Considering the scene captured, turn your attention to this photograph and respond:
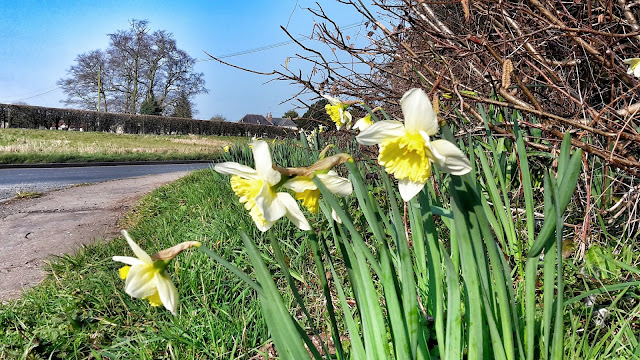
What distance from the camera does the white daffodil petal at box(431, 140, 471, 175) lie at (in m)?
0.69

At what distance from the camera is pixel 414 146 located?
724mm

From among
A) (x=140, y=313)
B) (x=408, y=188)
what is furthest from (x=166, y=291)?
(x=140, y=313)

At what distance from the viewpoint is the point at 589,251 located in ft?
6.13

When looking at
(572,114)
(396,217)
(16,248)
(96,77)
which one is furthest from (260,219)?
(96,77)

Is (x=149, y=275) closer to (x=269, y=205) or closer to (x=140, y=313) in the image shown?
(x=269, y=205)

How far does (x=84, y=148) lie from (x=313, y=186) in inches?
652

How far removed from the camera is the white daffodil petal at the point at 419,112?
0.71 m

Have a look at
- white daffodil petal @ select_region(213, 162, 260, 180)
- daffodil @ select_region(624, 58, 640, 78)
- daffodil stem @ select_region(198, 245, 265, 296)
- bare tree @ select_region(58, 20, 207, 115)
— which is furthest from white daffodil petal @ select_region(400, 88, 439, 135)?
bare tree @ select_region(58, 20, 207, 115)

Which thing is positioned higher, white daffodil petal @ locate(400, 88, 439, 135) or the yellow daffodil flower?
white daffodil petal @ locate(400, 88, 439, 135)

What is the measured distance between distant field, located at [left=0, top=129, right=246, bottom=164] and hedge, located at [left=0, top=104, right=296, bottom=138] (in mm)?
2369

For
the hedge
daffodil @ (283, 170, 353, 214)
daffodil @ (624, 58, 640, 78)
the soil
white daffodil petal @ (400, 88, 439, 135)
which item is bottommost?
the soil

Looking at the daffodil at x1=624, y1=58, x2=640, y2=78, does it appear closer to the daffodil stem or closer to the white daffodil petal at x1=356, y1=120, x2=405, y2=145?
the white daffodil petal at x1=356, y1=120, x2=405, y2=145

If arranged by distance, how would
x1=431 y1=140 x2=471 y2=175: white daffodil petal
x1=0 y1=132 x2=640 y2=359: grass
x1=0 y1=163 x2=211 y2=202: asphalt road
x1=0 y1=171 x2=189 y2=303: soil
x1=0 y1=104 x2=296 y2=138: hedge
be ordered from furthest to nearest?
x1=0 y1=104 x2=296 y2=138: hedge
x1=0 y1=163 x2=211 y2=202: asphalt road
x1=0 y1=171 x2=189 y2=303: soil
x1=0 y1=132 x2=640 y2=359: grass
x1=431 y1=140 x2=471 y2=175: white daffodil petal

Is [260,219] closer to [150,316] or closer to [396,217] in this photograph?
[396,217]
